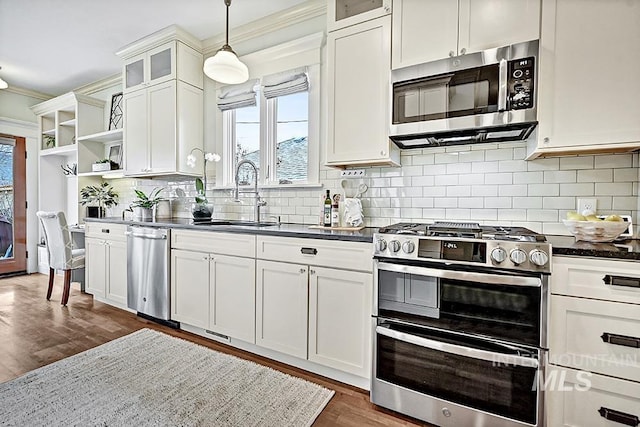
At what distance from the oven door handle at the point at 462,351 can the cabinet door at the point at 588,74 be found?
1.09m

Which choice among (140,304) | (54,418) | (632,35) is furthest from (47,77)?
(632,35)

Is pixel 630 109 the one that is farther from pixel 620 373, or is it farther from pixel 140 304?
pixel 140 304

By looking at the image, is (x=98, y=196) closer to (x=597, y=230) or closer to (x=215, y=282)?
(x=215, y=282)

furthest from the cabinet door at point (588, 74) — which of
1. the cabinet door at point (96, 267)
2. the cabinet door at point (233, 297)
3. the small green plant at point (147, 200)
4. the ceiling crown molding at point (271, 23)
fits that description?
the cabinet door at point (96, 267)

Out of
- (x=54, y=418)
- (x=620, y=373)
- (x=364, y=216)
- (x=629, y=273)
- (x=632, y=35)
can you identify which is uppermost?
(x=632, y=35)

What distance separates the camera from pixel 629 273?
1.29 metres

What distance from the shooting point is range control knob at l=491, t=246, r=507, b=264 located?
57.4 inches

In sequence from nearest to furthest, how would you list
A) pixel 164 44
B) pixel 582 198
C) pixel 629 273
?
1. pixel 629 273
2. pixel 582 198
3. pixel 164 44

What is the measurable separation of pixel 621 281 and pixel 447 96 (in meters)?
1.22

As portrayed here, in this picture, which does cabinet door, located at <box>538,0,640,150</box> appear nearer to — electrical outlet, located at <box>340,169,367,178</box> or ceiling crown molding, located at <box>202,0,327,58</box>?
electrical outlet, located at <box>340,169,367,178</box>

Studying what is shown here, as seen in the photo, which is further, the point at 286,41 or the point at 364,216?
the point at 286,41

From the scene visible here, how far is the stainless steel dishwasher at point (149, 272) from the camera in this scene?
2783 mm

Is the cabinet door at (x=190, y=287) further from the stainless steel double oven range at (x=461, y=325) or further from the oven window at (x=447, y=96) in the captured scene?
the oven window at (x=447, y=96)

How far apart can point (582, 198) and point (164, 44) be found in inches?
149
